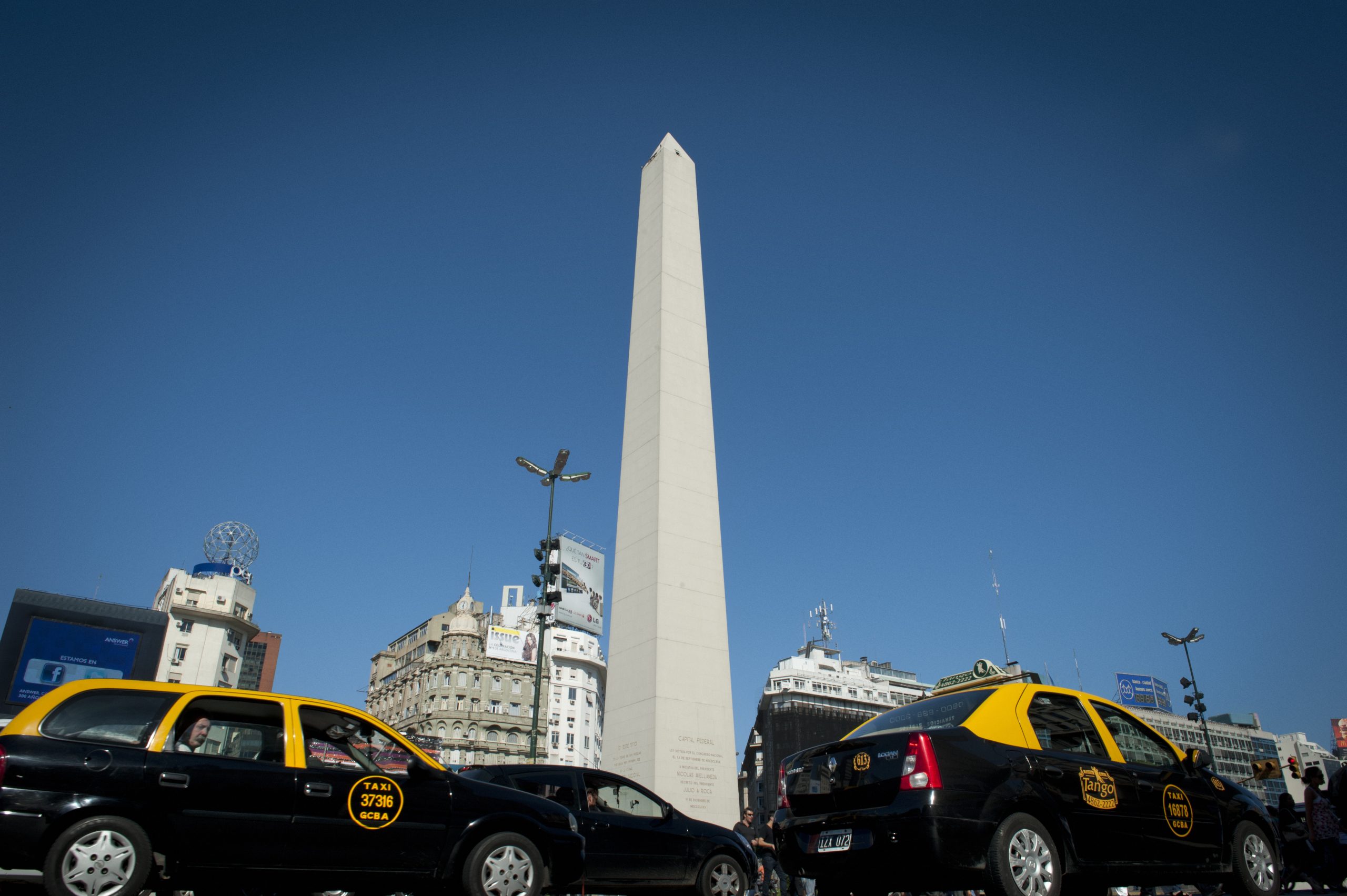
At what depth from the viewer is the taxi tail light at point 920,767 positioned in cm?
534

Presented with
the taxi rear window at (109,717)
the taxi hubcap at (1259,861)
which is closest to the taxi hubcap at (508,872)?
the taxi rear window at (109,717)

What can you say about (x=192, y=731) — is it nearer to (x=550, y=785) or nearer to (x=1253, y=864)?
(x=550, y=785)

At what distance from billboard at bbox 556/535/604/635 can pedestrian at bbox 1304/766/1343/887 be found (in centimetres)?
2888

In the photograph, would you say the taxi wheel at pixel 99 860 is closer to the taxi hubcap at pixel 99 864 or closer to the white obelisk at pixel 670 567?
the taxi hubcap at pixel 99 864

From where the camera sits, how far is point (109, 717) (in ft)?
17.6

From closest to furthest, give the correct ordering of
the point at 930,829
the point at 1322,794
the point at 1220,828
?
the point at 930,829, the point at 1220,828, the point at 1322,794

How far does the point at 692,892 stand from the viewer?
850 cm

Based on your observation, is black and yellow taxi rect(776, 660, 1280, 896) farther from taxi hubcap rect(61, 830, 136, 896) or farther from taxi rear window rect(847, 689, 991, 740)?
taxi hubcap rect(61, 830, 136, 896)

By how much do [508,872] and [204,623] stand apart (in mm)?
79538


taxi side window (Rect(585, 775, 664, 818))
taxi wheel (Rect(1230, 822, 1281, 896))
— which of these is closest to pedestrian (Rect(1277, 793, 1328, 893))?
taxi wheel (Rect(1230, 822, 1281, 896))

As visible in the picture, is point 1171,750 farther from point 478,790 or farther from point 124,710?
point 124,710

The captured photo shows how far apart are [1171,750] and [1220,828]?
63 centimetres

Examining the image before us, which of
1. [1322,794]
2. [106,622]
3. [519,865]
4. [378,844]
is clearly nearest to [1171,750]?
[1322,794]

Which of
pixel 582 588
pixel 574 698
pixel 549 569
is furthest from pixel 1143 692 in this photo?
pixel 549 569
